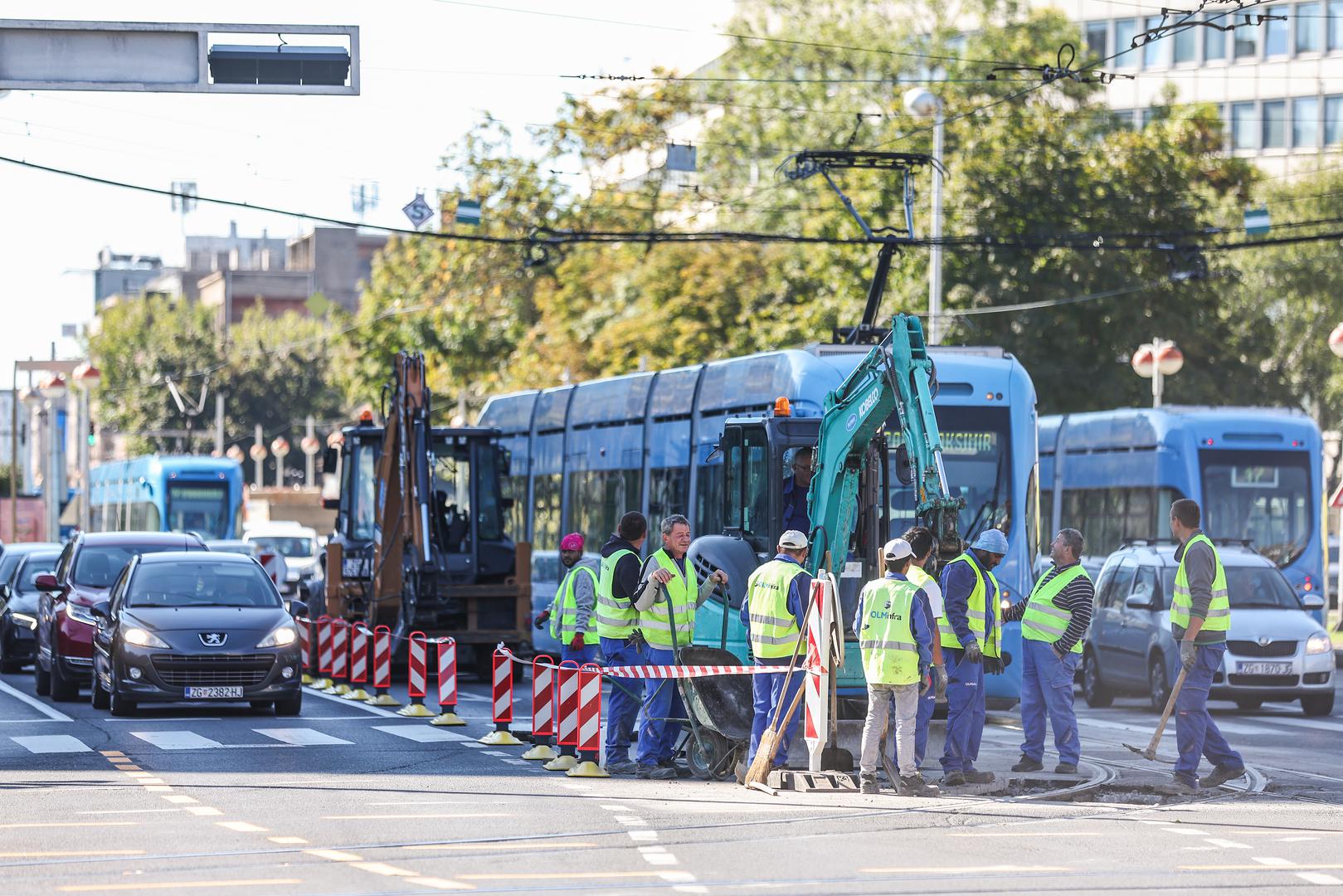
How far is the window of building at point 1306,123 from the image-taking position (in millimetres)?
73812

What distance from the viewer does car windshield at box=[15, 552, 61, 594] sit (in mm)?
29202

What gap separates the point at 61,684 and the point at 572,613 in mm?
7972

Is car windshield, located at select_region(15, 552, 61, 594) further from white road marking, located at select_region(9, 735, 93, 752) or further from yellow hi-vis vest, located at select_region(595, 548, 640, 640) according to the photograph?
yellow hi-vis vest, located at select_region(595, 548, 640, 640)

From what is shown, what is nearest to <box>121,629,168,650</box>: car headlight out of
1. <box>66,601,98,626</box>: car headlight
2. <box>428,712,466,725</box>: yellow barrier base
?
<box>66,601,98,626</box>: car headlight

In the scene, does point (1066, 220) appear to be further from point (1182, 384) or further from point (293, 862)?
point (293, 862)

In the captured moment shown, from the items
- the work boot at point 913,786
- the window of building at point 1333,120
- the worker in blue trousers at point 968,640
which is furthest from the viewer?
the window of building at point 1333,120

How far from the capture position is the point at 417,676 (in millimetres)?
21781

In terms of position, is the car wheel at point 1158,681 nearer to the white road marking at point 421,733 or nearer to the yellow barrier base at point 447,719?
the yellow barrier base at point 447,719

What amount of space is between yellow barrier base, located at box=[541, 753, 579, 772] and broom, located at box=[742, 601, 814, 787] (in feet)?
5.43

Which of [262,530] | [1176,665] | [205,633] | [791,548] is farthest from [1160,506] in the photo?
[262,530]

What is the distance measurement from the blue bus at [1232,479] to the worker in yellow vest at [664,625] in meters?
14.9

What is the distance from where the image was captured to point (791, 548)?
15.5 m

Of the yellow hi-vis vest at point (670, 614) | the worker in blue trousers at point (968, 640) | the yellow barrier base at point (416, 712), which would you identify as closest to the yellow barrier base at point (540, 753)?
the yellow hi-vis vest at point (670, 614)

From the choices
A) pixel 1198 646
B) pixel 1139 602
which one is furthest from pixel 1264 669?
pixel 1198 646
